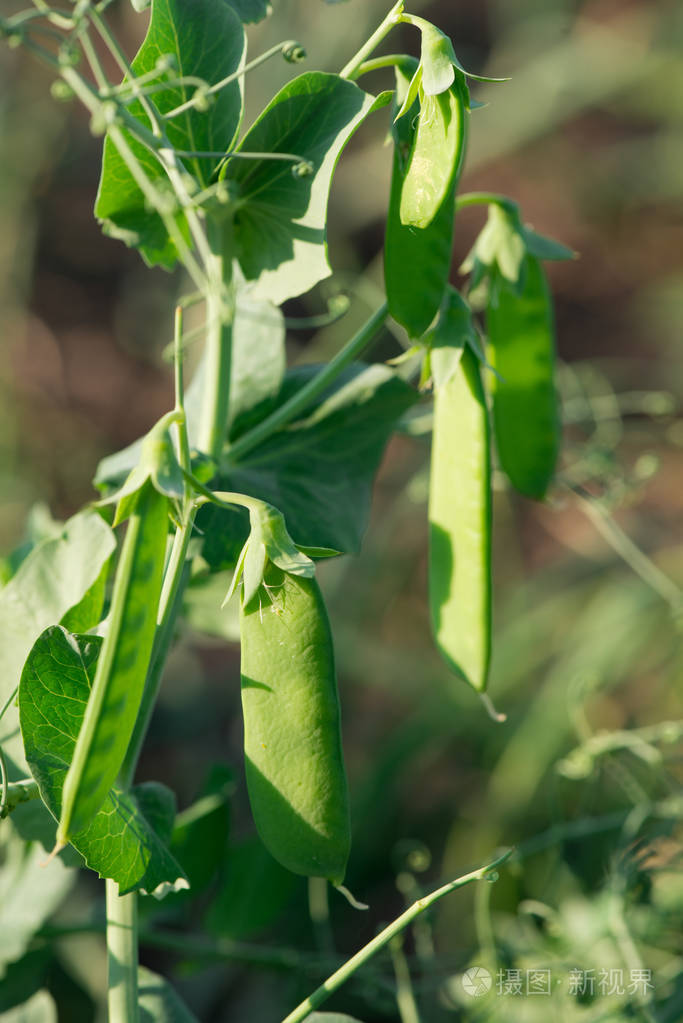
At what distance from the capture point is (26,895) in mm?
655

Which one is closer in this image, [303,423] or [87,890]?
[303,423]

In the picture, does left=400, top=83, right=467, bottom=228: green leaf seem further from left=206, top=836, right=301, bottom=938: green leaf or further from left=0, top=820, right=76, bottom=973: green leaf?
left=206, top=836, right=301, bottom=938: green leaf

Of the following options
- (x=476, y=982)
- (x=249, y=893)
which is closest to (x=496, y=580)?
(x=249, y=893)

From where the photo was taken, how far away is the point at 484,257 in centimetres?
64

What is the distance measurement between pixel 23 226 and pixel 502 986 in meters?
2.02

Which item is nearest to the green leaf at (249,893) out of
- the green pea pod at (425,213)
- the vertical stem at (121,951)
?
the vertical stem at (121,951)

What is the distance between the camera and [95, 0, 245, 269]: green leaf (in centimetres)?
49

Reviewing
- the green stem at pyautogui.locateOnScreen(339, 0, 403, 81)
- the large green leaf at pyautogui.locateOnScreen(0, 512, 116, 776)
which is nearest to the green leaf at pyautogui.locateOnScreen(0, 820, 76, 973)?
the large green leaf at pyautogui.locateOnScreen(0, 512, 116, 776)

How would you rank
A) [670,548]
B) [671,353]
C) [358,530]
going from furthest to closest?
[671,353] → [670,548] → [358,530]

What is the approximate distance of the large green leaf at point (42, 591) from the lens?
532 millimetres

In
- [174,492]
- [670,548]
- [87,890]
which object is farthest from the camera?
[670,548]

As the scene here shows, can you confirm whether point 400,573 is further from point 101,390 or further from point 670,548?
point 101,390

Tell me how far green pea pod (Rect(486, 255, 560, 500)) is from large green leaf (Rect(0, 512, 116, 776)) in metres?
0.30

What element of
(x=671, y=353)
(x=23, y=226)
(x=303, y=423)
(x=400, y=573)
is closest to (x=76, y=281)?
(x=23, y=226)
